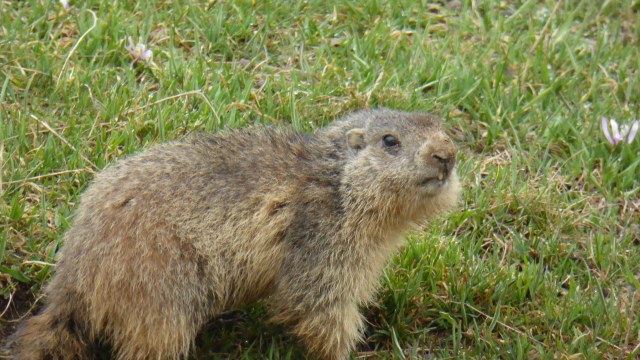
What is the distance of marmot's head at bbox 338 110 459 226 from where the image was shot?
4863 millimetres

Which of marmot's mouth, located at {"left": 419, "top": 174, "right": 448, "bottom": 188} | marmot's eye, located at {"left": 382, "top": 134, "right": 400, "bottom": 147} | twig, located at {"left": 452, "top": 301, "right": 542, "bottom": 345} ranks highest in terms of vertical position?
marmot's eye, located at {"left": 382, "top": 134, "right": 400, "bottom": 147}

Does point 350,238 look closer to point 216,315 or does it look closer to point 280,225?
point 280,225

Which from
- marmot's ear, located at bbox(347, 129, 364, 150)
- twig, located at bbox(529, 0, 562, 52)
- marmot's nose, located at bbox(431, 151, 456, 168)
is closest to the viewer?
marmot's nose, located at bbox(431, 151, 456, 168)

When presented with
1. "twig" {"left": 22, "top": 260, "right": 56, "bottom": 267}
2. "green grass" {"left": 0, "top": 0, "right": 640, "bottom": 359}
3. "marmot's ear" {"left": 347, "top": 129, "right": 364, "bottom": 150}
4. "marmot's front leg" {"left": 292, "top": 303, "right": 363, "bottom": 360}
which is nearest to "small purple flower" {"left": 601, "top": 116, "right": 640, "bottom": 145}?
"green grass" {"left": 0, "top": 0, "right": 640, "bottom": 359}

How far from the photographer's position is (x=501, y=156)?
6535mm

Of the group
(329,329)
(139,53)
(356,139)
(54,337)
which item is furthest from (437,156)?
(139,53)

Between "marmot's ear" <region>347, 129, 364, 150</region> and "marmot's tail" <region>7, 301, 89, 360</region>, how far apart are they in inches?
64.1

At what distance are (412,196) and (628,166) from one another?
7.45 feet

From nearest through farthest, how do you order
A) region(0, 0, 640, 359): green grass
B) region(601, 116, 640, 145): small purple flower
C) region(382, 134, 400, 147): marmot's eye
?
region(382, 134, 400, 147): marmot's eye, region(0, 0, 640, 359): green grass, region(601, 116, 640, 145): small purple flower

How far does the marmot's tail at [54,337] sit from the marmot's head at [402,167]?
1.50 metres

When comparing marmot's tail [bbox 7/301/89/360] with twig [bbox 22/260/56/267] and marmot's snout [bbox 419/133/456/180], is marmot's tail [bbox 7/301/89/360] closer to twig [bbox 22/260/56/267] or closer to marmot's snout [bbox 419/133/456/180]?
twig [bbox 22/260/56/267]

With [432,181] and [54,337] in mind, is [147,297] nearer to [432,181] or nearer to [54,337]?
[54,337]

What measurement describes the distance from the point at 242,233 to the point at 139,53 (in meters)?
2.48

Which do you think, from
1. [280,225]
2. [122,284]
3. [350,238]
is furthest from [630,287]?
[122,284]
